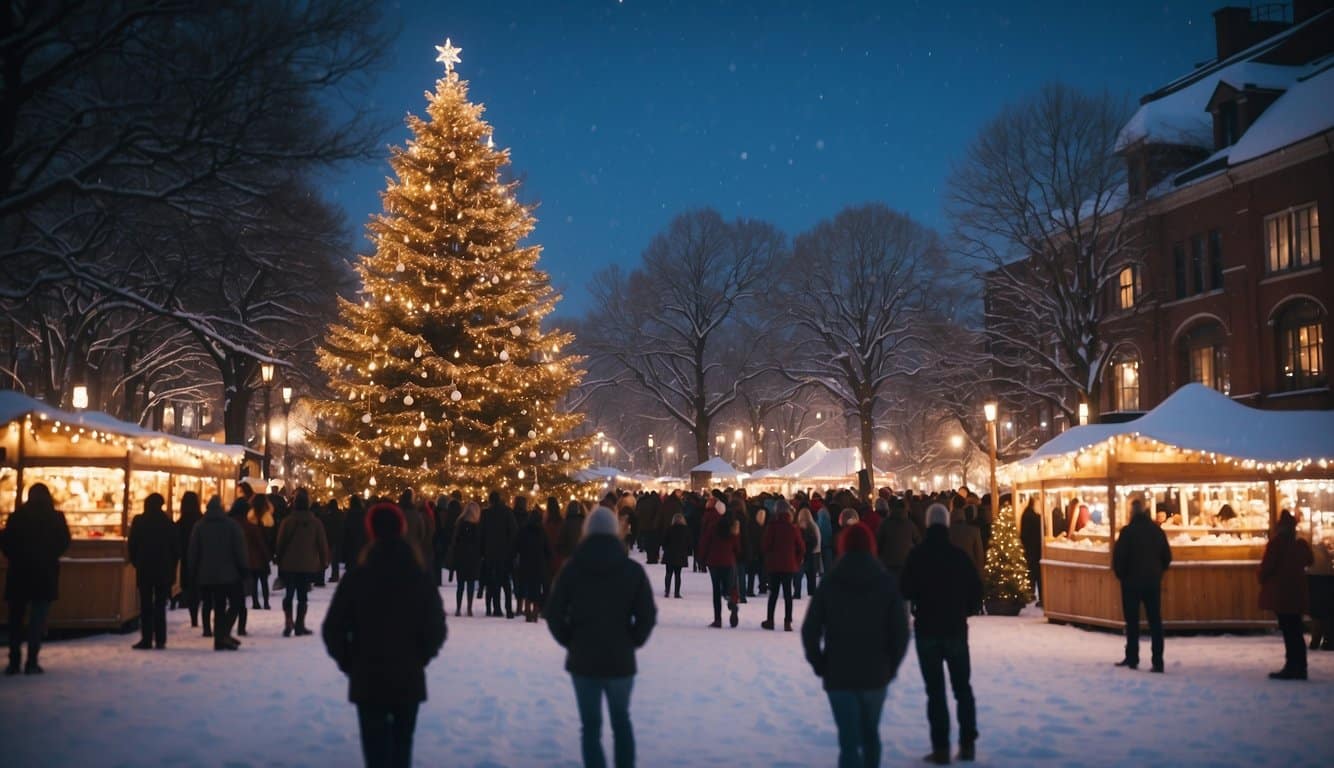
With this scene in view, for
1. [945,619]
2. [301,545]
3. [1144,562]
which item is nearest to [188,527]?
[301,545]

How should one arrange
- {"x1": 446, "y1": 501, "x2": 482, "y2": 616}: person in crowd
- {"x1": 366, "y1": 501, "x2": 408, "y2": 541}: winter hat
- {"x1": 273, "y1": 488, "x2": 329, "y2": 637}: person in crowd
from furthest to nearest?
{"x1": 446, "y1": 501, "x2": 482, "y2": 616}: person in crowd < {"x1": 273, "y1": 488, "x2": 329, "y2": 637}: person in crowd < {"x1": 366, "y1": 501, "x2": 408, "y2": 541}: winter hat

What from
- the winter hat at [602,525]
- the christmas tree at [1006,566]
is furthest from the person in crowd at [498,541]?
the winter hat at [602,525]

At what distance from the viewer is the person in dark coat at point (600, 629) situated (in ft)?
21.8

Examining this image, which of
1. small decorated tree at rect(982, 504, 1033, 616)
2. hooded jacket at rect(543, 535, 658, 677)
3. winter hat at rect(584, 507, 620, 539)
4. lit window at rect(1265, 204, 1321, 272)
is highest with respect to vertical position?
lit window at rect(1265, 204, 1321, 272)

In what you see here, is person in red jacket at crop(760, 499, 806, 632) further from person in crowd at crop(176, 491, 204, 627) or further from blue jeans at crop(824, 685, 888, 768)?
blue jeans at crop(824, 685, 888, 768)

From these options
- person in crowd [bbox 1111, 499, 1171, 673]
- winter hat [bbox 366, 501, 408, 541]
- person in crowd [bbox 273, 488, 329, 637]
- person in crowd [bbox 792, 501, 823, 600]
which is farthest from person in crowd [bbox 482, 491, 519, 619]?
winter hat [bbox 366, 501, 408, 541]

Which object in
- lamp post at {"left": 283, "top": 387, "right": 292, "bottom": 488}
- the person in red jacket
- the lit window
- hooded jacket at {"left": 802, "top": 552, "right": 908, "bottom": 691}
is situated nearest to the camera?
hooded jacket at {"left": 802, "top": 552, "right": 908, "bottom": 691}

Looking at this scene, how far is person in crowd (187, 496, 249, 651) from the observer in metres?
14.2

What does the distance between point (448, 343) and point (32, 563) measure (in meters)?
17.9

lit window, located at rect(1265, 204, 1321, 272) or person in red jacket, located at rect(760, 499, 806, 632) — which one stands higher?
lit window, located at rect(1265, 204, 1321, 272)

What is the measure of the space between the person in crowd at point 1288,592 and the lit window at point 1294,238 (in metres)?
24.1

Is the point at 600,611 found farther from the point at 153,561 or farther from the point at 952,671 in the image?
the point at 153,561

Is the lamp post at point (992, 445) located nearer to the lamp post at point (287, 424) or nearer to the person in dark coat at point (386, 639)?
the lamp post at point (287, 424)

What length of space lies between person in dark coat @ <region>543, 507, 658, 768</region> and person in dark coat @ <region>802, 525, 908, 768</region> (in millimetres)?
995
